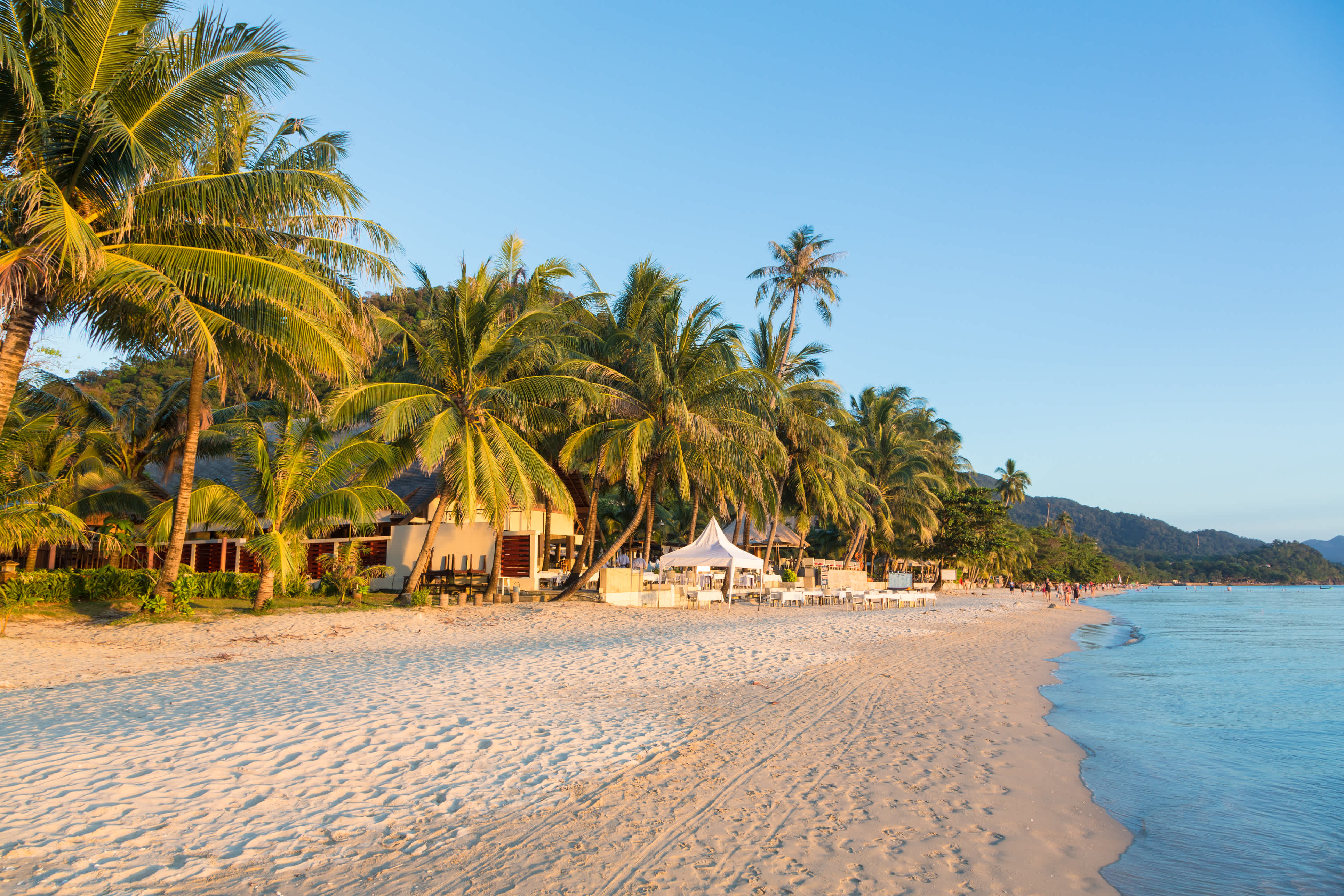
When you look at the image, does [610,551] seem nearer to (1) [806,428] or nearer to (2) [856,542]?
(1) [806,428]

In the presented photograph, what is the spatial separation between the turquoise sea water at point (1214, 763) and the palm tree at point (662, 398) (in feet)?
29.9

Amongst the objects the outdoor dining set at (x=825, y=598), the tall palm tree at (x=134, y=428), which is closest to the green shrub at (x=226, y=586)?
the tall palm tree at (x=134, y=428)

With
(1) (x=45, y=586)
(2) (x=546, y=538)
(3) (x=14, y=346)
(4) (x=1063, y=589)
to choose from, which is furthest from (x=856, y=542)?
(3) (x=14, y=346)

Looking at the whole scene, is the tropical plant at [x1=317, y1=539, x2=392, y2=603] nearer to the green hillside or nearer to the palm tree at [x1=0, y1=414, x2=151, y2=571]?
the palm tree at [x1=0, y1=414, x2=151, y2=571]

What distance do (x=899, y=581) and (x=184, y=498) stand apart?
26742 mm

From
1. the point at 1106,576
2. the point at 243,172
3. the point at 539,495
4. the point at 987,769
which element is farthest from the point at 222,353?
the point at 1106,576

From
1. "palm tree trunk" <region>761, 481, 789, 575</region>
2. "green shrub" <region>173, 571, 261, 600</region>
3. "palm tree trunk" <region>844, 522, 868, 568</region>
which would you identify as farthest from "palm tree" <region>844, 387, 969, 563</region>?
"green shrub" <region>173, 571, 261, 600</region>

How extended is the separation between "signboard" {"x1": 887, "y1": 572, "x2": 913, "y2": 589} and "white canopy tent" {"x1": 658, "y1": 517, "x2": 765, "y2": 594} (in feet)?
45.0

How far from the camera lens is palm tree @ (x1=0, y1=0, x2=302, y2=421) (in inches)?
322

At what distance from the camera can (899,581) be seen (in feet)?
105

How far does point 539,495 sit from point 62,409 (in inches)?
451

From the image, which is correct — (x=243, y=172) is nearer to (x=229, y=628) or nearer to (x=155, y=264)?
(x=155, y=264)

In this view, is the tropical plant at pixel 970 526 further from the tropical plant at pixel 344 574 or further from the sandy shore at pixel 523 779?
the sandy shore at pixel 523 779

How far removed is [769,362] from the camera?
25.4 m
